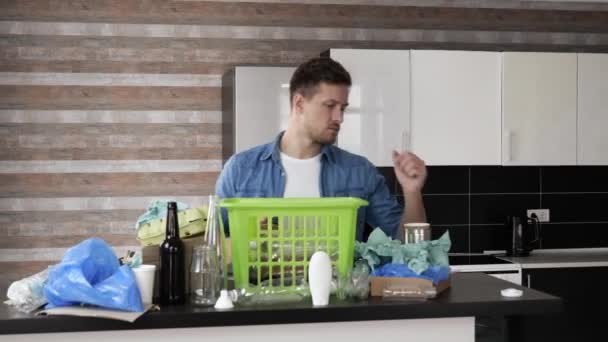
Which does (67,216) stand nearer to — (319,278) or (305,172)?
(305,172)

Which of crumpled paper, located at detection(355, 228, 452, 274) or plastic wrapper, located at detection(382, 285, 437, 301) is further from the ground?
crumpled paper, located at detection(355, 228, 452, 274)

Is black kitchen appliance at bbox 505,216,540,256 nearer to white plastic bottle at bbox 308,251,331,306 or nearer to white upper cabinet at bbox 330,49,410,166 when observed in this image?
Answer: white upper cabinet at bbox 330,49,410,166

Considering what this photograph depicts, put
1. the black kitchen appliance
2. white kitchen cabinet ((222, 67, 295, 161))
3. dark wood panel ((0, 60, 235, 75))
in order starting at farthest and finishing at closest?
the black kitchen appliance
dark wood panel ((0, 60, 235, 75))
white kitchen cabinet ((222, 67, 295, 161))

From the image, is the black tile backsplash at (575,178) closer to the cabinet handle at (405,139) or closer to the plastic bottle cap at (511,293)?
the cabinet handle at (405,139)

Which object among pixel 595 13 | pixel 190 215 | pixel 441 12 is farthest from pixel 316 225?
pixel 595 13

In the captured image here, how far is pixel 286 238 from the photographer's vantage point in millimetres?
2352

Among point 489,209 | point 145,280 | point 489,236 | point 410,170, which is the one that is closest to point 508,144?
point 489,209

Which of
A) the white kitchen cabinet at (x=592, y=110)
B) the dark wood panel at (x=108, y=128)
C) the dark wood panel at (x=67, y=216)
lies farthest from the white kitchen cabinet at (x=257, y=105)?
the white kitchen cabinet at (x=592, y=110)

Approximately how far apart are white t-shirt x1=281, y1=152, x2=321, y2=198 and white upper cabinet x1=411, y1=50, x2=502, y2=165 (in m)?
1.56

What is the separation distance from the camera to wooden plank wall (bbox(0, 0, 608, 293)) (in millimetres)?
4734

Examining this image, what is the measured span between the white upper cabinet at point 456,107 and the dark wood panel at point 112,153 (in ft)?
4.21

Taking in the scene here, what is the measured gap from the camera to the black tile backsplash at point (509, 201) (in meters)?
5.10

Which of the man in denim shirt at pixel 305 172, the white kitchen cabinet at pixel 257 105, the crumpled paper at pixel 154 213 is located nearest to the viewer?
the crumpled paper at pixel 154 213

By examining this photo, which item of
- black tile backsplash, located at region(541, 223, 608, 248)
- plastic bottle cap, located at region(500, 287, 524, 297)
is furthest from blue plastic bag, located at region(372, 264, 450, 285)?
black tile backsplash, located at region(541, 223, 608, 248)
